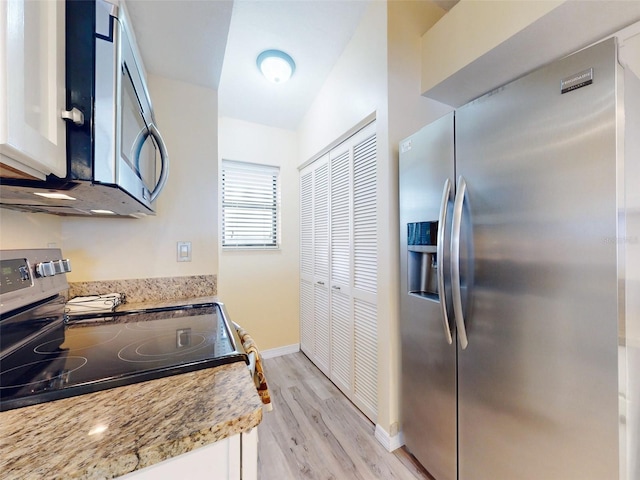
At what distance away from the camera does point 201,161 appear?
1602mm

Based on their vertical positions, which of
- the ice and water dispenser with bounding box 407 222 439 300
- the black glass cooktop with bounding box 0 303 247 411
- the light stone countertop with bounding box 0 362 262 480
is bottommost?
→ the light stone countertop with bounding box 0 362 262 480

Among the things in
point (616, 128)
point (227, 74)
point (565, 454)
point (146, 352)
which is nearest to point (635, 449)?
point (565, 454)

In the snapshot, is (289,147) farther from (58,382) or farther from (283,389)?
(58,382)

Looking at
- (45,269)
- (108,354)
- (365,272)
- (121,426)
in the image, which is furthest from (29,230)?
(365,272)

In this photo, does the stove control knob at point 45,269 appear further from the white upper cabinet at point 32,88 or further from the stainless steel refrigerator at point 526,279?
the stainless steel refrigerator at point 526,279

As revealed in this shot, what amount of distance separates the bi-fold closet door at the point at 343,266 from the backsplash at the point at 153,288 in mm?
1003

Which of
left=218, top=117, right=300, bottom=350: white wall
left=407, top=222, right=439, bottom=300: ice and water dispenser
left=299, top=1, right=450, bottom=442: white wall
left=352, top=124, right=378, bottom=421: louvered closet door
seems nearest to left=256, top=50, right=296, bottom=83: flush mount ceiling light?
left=299, top=1, right=450, bottom=442: white wall

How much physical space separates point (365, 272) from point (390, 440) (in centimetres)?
101

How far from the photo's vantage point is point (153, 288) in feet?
4.80

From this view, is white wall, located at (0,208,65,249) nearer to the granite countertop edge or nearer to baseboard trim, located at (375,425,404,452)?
the granite countertop edge

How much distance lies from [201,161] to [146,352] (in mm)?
1159

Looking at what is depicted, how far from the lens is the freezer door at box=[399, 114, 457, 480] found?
4.05ft

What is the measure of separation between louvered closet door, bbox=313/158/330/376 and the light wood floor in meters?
0.32

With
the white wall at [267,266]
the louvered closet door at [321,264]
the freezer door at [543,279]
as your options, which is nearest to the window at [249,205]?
the white wall at [267,266]
